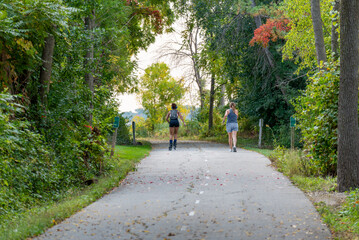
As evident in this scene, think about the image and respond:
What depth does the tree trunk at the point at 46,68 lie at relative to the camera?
35.1 ft

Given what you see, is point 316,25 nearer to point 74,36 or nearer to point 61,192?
point 74,36

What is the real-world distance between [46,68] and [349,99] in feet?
22.0

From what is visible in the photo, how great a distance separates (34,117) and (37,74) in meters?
1.06

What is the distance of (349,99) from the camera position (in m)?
9.20

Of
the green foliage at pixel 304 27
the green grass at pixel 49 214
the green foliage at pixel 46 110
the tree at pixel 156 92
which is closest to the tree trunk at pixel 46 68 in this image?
the green foliage at pixel 46 110

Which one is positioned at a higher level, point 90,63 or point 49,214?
point 90,63

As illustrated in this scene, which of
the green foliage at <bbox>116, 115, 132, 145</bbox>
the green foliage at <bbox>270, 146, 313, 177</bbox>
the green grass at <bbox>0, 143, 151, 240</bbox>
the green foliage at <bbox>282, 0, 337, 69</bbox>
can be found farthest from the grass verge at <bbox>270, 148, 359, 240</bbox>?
the green foliage at <bbox>116, 115, 132, 145</bbox>

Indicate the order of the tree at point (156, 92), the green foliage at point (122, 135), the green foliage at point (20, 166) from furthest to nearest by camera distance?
the tree at point (156, 92) → the green foliage at point (122, 135) → the green foliage at point (20, 166)

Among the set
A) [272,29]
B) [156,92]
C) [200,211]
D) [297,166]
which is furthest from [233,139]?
[156,92]

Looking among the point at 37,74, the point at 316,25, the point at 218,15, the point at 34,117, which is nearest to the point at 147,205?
the point at 34,117

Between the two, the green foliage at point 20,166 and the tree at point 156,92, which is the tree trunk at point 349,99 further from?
the tree at point 156,92

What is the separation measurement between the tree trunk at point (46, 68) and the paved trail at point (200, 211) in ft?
9.14

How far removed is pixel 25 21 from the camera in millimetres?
9094

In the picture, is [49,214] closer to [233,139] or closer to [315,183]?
[315,183]
